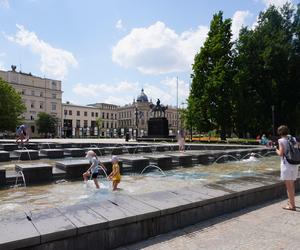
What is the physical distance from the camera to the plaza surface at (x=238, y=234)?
5.01 m

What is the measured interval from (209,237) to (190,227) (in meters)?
0.66

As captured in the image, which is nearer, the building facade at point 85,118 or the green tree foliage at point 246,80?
the green tree foliage at point 246,80

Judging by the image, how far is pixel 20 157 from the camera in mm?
15961

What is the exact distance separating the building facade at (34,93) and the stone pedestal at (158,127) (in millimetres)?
50807

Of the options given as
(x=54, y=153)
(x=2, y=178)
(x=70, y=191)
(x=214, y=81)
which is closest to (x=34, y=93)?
(x=214, y=81)

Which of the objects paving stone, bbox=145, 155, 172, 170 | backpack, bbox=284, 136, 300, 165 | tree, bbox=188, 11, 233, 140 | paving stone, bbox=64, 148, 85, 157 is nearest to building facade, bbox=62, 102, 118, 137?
tree, bbox=188, 11, 233, 140

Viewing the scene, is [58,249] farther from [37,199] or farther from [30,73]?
[30,73]

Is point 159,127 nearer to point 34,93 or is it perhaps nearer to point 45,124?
point 45,124

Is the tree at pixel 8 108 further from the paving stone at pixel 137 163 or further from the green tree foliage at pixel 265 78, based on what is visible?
the paving stone at pixel 137 163

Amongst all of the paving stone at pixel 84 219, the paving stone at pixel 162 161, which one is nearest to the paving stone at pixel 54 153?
the paving stone at pixel 162 161

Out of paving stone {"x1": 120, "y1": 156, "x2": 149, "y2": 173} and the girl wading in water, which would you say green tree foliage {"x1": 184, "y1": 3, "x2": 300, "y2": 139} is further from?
the girl wading in water

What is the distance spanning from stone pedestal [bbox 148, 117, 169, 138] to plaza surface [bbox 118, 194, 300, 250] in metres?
40.2

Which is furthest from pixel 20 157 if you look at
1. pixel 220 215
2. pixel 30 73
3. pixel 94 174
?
pixel 30 73

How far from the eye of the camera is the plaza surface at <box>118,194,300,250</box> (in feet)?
16.4
